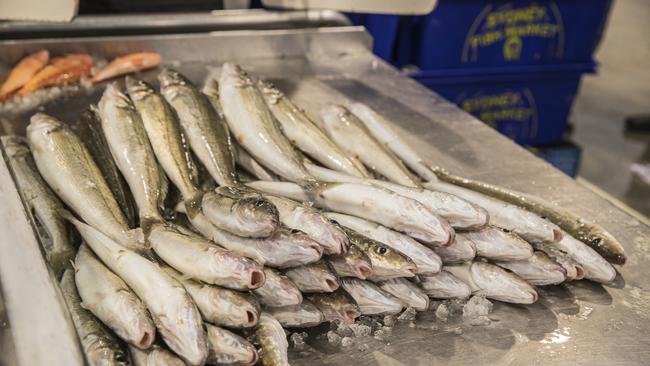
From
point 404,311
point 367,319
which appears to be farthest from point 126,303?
point 404,311

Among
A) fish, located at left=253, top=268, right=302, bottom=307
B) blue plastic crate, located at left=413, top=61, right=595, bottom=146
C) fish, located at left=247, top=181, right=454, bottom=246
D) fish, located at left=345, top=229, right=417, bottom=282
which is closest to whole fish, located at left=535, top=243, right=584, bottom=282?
fish, located at left=247, top=181, right=454, bottom=246

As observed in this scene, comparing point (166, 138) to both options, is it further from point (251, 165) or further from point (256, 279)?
point (256, 279)

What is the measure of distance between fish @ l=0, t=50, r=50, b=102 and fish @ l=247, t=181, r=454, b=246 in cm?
201

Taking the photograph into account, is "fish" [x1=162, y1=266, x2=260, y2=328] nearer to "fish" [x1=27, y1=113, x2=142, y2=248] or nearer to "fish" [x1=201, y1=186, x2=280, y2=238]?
"fish" [x1=201, y1=186, x2=280, y2=238]

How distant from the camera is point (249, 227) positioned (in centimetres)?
191

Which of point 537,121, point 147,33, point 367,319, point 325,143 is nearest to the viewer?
point 367,319

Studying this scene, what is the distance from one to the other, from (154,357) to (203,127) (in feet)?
4.07

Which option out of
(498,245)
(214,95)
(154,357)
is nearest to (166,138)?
(214,95)

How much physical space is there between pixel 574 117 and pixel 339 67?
522cm

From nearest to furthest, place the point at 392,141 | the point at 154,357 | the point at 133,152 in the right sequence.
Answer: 1. the point at 154,357
2. the point at 133,152
3. the point at 392,141

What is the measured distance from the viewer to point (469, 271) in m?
2.27

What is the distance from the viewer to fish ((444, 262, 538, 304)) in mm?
2240

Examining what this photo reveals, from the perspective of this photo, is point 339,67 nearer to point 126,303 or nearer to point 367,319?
point 367,319

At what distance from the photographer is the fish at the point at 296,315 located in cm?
197
